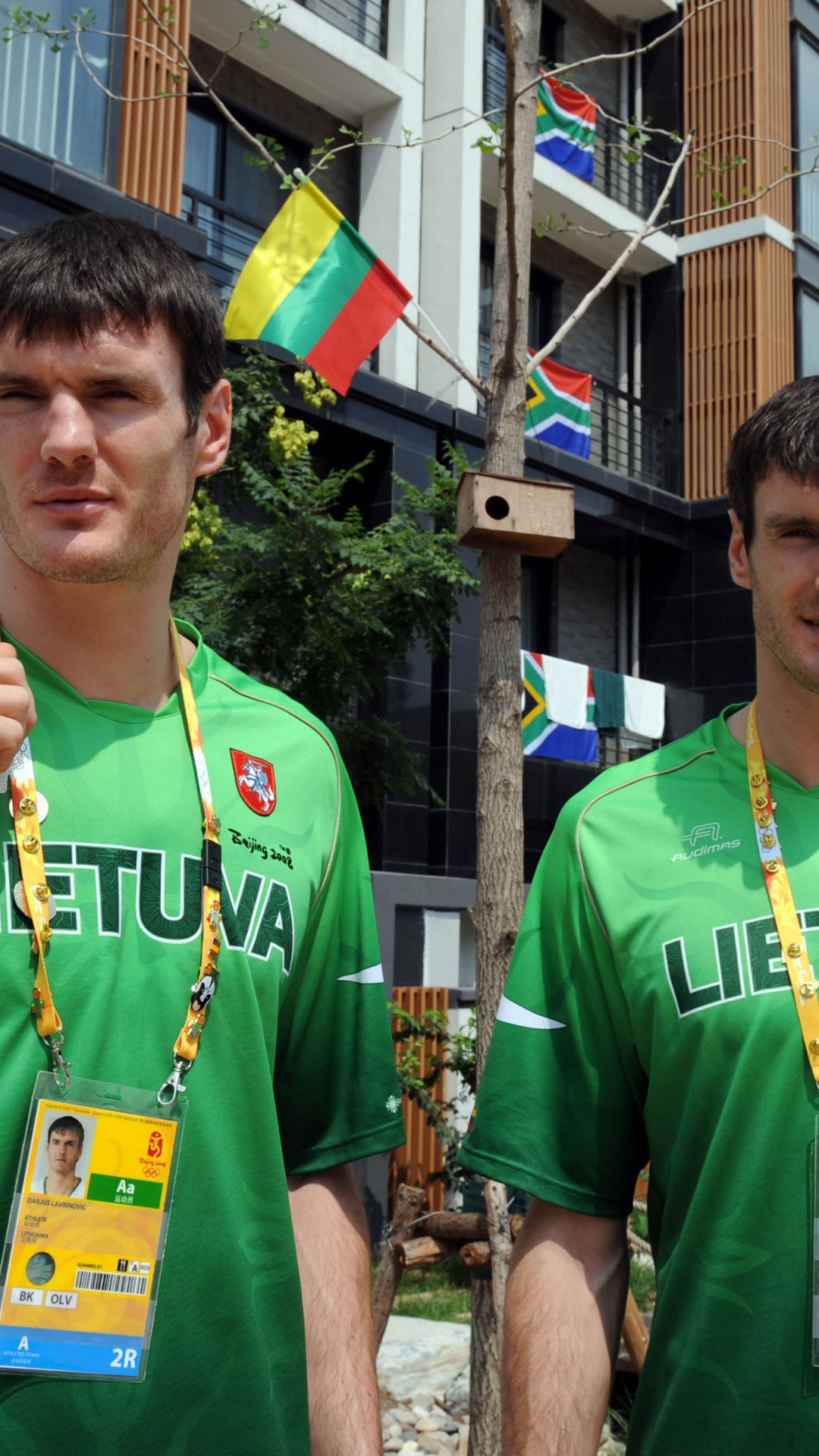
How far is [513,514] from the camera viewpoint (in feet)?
15.6

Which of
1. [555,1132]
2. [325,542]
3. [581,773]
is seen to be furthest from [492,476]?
[581,773]

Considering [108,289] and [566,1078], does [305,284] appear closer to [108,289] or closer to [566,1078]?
[108,289]

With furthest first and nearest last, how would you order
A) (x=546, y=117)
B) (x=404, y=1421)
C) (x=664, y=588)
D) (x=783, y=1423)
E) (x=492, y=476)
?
1. (x=664, y=588)
2. (x=546, y=117)
3. (x=404, y=1421)
4. (x=492, y=476)
5. (x=783, y=1423)

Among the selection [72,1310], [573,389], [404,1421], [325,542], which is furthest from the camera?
[573,389]

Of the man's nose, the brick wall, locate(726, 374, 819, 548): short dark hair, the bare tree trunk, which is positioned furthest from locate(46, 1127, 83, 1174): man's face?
the brick wall

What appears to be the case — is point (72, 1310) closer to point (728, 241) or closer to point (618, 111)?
point (728, 241)

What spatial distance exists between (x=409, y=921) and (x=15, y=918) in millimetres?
7822

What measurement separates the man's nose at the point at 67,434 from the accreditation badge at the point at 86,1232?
783 mm

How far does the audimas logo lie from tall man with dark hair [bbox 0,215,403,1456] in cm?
51

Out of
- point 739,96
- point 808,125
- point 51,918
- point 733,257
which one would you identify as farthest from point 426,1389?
point 808,125

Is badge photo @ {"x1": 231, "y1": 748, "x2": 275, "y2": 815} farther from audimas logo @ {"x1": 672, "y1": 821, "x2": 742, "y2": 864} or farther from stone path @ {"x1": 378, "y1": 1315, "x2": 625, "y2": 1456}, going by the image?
stone path @ {"x1": 378, "y1": 1315, "x2": 625, "y2": 1456}

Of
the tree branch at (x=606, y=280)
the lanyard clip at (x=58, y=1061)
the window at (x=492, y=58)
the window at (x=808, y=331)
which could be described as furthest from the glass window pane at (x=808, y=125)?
the lanyard clip at (x=58, y=1061)

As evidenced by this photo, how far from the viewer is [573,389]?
11.5 metres

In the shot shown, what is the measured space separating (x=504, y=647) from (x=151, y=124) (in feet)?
23.9
